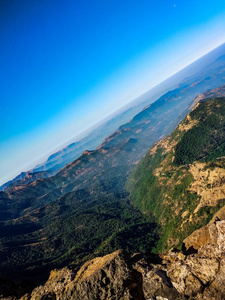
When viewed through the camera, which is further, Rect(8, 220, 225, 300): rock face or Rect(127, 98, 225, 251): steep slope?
Rect(127, 98, 225, 251): steep slope

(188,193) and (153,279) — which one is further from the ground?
(153,279)

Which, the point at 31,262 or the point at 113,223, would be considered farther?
the point at 113,223

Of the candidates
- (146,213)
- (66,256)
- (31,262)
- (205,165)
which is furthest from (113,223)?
(205,165)

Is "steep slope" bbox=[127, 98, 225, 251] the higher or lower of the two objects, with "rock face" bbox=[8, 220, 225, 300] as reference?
lower

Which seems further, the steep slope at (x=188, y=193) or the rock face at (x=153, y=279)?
the steep slope at (x=188, y=193)

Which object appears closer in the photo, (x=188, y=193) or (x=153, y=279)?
(x=153, y=279)

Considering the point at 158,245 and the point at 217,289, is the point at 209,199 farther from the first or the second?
the point at 217,289

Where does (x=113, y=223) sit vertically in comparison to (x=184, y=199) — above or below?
below

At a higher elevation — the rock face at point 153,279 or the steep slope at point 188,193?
the rock face at point 153,279
